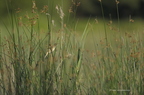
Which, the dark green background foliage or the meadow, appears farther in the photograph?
the dark green background foliage

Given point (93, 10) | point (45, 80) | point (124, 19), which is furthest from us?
point (124, 19)

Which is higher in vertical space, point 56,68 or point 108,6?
point 56,68

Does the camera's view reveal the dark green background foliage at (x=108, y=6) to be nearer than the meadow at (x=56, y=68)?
No

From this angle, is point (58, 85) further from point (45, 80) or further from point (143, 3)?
point (143, 3)

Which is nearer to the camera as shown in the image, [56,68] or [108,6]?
[56,68]

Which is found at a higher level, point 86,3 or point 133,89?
point 133,89

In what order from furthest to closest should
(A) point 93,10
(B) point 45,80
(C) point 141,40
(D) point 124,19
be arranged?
(D) point 124,19 → (A) point 93,10 → (C) point 141,40 → (B) point 45,80

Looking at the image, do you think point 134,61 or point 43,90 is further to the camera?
point 134,61

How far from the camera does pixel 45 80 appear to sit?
3.23 metres

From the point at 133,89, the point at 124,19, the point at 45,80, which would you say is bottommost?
the point at 124,19

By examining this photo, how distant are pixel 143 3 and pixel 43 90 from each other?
631 inches

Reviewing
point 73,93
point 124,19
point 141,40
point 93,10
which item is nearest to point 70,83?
point 73,93

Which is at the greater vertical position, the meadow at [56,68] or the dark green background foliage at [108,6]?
the meadow at [56,68]

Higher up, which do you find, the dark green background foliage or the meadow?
the meadow
